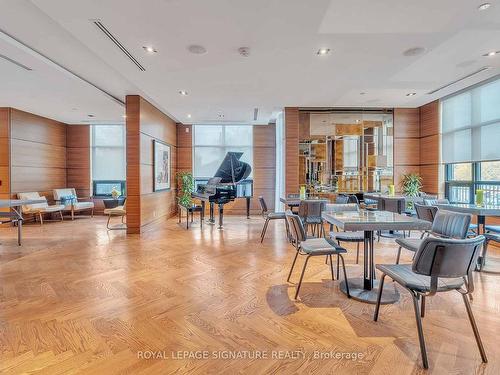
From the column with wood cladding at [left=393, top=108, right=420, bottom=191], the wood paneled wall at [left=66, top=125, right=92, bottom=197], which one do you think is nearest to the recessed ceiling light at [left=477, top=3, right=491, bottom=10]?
the column with wood cladding at [left=393, top=108, right=420, bottom=191]

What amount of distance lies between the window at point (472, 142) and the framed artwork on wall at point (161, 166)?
7.06m

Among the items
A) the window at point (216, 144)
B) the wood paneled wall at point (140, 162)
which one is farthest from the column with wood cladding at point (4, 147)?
the window at point (216, 144)

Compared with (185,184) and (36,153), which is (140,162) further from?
(36,153)

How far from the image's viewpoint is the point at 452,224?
112 inches

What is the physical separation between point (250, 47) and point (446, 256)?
3.41 metres

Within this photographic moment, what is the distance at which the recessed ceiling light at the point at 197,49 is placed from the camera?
384cm

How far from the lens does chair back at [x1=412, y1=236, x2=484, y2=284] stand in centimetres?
175

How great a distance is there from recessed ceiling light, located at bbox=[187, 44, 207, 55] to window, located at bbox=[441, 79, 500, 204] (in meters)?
5.43

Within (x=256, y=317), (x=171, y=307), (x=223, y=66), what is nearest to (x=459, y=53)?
(x=223, y=66)

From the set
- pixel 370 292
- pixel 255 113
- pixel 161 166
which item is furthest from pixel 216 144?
pixel 370 292

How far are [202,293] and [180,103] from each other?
5.10m

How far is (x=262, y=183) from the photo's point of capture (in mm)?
9383

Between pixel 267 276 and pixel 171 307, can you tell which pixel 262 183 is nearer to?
pixel 267 276

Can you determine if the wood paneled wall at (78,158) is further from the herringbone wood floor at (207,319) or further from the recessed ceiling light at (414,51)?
the recessed ceiling light at (414,51)
